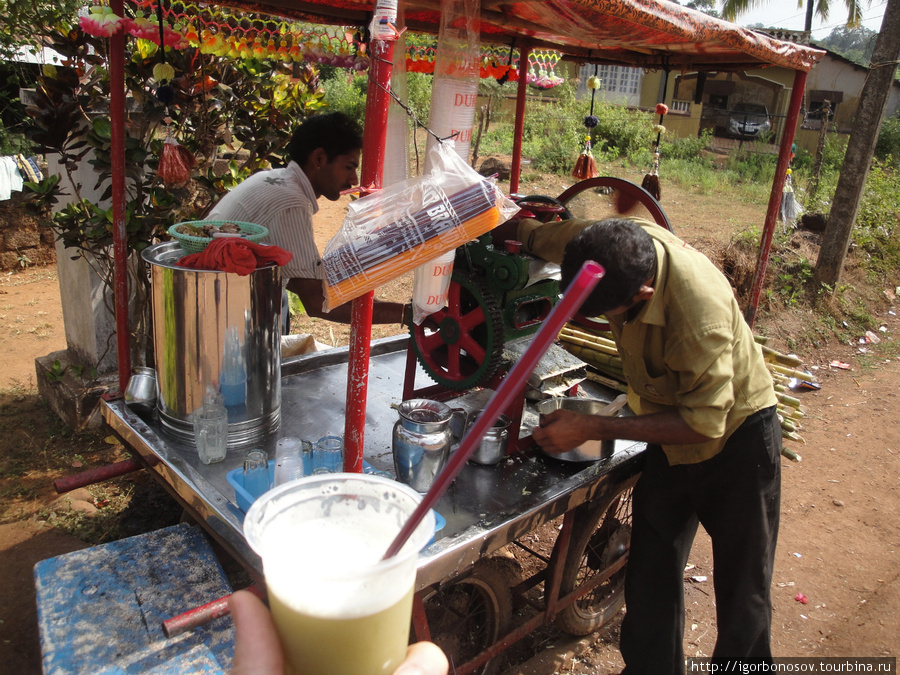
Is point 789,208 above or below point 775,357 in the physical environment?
above

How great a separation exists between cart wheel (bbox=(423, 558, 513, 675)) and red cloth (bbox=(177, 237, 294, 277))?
152cm

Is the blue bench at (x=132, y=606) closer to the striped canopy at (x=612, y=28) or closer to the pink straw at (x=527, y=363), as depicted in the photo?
the pink straw at (x=527, y=363)

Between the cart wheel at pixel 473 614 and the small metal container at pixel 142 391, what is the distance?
1.47 m

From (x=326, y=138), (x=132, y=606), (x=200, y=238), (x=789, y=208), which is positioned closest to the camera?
(x=132, y=606)

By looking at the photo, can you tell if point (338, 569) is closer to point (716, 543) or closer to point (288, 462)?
point (288, 462)

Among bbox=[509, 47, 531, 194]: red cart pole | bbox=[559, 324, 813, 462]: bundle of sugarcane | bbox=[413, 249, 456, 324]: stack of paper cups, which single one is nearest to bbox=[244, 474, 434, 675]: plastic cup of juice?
bbox=[413, 249, 456, 324]: stack of paper cups

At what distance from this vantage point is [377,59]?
1819 mm

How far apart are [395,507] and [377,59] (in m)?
1.36

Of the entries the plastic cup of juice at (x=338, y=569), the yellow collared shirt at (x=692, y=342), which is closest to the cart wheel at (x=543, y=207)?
the yellow collared shirt at (x=692, y=342)

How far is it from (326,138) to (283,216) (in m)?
0.52

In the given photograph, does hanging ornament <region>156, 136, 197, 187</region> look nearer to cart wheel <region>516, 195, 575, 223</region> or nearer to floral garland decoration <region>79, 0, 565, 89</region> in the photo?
floral garland decoration <region>79, 0, 565, 89</region>

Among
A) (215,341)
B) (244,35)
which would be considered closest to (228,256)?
(215,341)

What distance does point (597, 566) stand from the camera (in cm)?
331

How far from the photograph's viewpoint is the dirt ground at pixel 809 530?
10.5 feet
